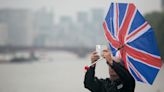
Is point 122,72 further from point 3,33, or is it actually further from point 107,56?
point 3,33

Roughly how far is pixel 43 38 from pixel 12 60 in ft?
5.93

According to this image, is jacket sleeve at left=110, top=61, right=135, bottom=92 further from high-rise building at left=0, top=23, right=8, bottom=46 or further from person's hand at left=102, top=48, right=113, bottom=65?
high-rise building at left=0, top=23, right=8, bottom=46

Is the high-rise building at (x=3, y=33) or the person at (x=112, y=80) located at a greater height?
the person at (x=112, y=80)

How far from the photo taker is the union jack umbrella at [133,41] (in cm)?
248

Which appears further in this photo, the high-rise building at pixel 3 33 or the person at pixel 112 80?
the high-rise building at pixel 3 33

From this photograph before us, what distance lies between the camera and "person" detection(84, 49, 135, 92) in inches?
89.3

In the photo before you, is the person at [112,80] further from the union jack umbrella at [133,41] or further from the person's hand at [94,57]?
the union jack umbrella at [133,41]

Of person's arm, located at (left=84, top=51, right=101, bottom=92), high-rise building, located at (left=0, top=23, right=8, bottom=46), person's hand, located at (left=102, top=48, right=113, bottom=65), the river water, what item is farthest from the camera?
the river water

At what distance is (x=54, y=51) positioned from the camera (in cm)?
1573

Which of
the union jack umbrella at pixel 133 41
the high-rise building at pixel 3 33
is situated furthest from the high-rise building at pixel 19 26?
the union jack umbrella at pixel 133 41

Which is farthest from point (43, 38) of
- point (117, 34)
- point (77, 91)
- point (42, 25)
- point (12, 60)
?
point (117, 34)

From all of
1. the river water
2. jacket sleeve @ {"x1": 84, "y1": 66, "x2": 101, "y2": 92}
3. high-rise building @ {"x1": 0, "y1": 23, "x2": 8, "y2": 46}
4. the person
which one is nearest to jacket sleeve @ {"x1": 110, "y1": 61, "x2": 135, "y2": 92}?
the person

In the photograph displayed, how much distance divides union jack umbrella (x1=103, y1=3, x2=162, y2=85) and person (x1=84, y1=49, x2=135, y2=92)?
0.62 ft

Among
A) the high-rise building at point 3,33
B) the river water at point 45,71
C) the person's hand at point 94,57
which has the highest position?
the person's hand at point 94,57
